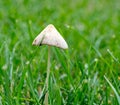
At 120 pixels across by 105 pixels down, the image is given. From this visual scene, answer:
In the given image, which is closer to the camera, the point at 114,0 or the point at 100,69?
the point at 100,69

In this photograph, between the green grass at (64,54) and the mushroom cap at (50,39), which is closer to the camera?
the mushroom cap at (50,39)

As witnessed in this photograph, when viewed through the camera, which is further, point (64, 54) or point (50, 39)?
point (64, 54)

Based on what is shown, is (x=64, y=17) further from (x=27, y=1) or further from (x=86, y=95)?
(x=86, y=95)

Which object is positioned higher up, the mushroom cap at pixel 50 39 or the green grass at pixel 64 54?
the mushroom cap at pixel 50 39

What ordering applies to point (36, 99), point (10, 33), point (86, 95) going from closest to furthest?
point (36, 99)
point (86, 95)
point (10, 33)

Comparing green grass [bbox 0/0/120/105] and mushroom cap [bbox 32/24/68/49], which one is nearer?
mushroom cap [bbox 32/24/68/49]

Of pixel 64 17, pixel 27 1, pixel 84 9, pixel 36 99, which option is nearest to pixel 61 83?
pixel 36 99

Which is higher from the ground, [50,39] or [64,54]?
[50,39]

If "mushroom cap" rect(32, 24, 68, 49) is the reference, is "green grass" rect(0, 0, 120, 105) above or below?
below
